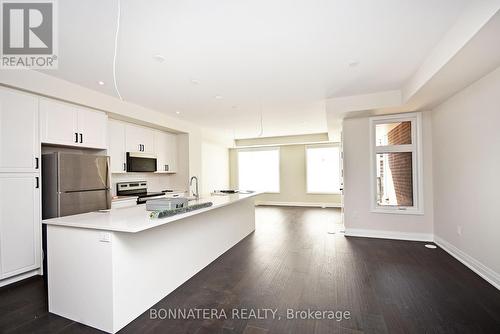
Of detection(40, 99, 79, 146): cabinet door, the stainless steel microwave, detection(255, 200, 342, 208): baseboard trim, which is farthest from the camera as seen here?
detection(255, 200, 342, 208): baseboard trim

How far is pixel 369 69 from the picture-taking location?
305 cm

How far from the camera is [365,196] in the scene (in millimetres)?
4559

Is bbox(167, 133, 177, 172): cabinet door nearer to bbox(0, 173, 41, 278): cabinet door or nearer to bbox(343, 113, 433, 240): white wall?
bbox(0, 173, 41, 278): cabinet door

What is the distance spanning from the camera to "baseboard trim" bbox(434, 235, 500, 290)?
2.56 metres

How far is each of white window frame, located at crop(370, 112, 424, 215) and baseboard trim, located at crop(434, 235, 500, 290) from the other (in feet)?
2.27

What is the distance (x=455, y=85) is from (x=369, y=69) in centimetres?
109

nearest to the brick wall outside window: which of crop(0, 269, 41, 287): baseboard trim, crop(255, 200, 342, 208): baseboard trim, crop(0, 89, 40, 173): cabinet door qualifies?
crop(255, 200, 342, 208): baseboard trim

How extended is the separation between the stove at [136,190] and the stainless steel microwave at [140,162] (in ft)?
1.22

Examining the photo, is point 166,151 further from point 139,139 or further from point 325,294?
point 325,294

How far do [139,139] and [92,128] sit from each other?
3.90 feet

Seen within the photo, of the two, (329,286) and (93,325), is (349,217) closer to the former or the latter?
(329,286)

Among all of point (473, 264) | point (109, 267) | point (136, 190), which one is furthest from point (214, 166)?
point (473, 264)

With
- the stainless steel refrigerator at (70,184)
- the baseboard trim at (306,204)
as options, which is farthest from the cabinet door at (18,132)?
the baseboard trim at (306,204)

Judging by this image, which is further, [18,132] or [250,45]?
[18,132]
